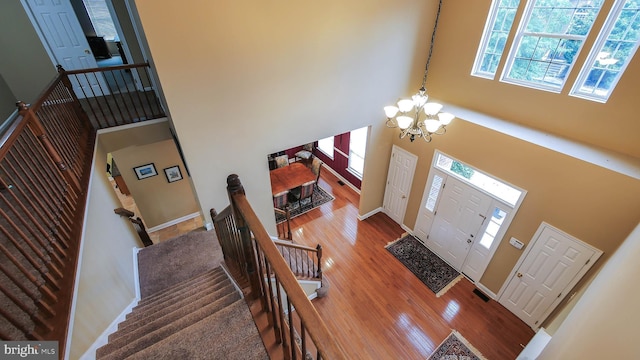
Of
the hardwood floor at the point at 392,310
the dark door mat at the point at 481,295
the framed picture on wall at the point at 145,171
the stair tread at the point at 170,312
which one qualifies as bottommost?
the hardwood floor at the point at 392,310

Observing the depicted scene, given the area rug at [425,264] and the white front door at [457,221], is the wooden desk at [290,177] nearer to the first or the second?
the area rug at [425,264]

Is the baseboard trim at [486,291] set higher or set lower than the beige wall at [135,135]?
lower

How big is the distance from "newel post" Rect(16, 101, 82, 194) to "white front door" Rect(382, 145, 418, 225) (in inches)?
209

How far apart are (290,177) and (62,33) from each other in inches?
212

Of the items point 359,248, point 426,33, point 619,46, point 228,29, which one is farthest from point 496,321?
point 228,29

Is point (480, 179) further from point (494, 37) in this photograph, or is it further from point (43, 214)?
point (43, 214)

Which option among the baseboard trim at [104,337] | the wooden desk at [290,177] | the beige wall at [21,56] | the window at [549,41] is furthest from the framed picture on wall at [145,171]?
the window at [549,41]

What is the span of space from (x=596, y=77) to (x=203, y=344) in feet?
17.3

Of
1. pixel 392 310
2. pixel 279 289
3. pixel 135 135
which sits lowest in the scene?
pixel 392 310

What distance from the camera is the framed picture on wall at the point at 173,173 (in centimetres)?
652

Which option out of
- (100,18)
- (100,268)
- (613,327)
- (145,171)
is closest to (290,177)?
(145,171)

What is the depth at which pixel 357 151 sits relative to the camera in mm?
7773

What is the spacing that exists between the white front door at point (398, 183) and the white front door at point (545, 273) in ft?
7.83

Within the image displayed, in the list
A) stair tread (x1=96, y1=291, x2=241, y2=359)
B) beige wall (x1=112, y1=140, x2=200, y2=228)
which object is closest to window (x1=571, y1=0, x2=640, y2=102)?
stair tread (x1=96, y1=291, x2=241, y2=359)
